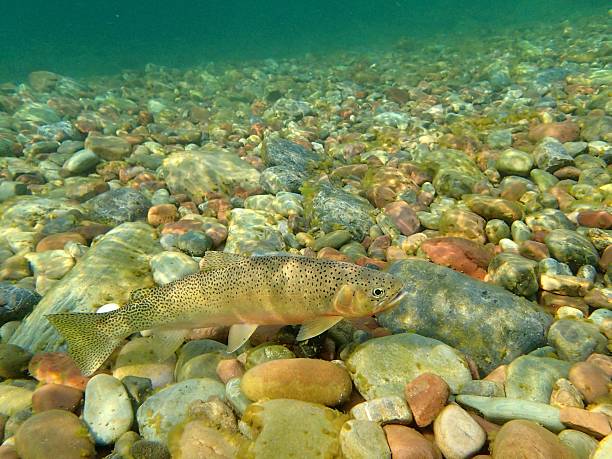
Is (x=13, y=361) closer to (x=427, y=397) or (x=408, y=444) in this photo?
(x=408, y=444)

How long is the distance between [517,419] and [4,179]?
10041 millimetres

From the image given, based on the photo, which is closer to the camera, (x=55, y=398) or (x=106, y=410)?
(x=106, y=410)

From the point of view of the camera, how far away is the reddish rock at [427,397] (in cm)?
279

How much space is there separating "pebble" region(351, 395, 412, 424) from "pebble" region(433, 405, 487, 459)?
0.23 m

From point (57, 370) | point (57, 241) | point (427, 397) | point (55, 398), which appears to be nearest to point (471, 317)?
point (427, 397)

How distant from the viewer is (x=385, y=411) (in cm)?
280

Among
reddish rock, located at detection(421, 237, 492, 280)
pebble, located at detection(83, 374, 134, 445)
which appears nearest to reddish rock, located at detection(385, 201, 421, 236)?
reddish rock, located at detection(421, 237, 492, 280)

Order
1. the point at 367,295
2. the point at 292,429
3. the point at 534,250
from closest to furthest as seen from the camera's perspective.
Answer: the point at 292,429, the point at 367,295, the point at 534,250

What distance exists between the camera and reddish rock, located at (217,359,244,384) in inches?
135

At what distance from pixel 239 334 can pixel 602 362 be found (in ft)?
10.5

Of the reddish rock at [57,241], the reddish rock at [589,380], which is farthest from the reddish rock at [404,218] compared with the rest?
the reddish rock at [57,241]

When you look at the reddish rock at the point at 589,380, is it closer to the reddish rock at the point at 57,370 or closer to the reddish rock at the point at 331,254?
the reddish rock at the point at 331,254

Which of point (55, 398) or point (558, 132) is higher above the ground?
point (558, 132)

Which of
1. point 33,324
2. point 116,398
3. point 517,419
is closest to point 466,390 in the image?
point 517,419
